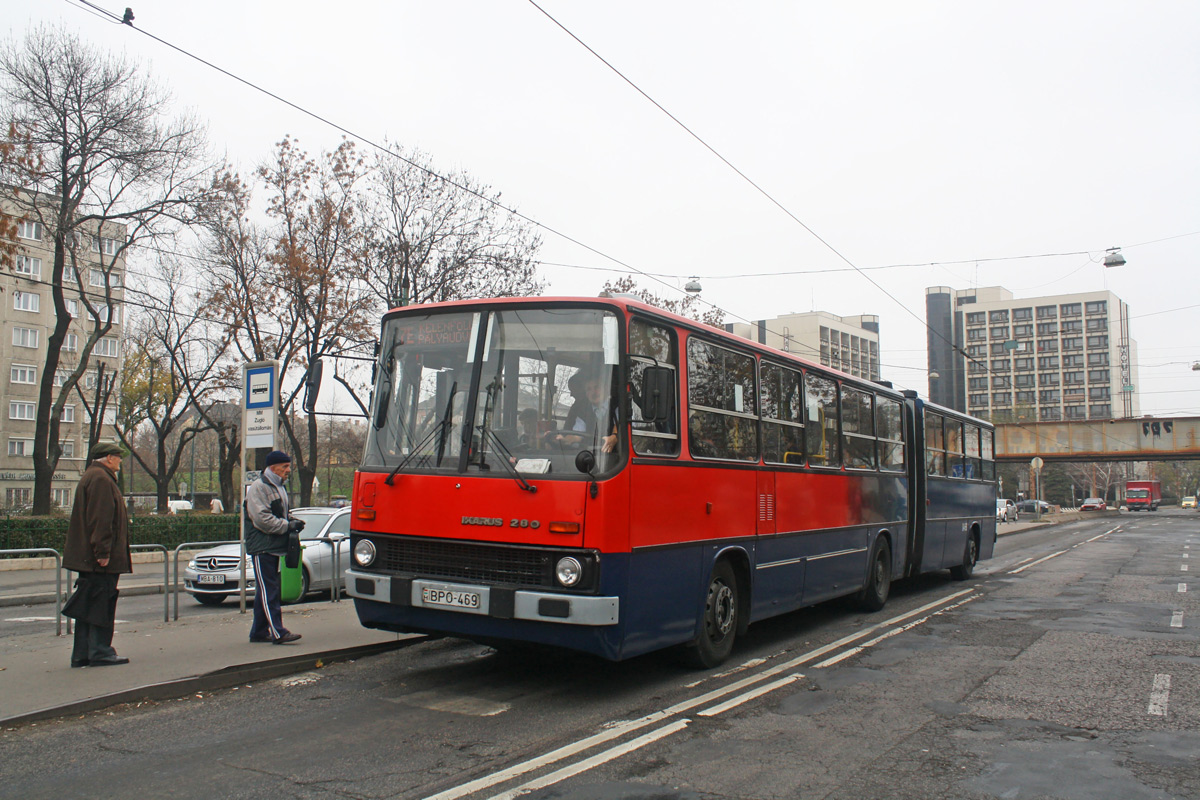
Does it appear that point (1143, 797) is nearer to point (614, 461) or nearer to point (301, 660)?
point (614, 461)

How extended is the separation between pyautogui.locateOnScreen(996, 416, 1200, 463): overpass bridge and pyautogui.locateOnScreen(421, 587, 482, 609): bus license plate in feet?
181

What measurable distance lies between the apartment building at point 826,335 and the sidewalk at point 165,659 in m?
69.7

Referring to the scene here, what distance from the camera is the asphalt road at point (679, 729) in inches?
203

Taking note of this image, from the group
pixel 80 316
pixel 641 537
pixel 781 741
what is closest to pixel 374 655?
pixel 641 537

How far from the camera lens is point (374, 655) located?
9.18 m

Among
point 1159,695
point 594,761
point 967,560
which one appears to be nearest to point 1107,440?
point 967,560

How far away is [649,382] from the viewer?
273 inches

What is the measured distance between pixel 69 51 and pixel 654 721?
28162 millimetres

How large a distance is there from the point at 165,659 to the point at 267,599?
1088 millimetres

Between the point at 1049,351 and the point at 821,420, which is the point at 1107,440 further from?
the point at 1049,351

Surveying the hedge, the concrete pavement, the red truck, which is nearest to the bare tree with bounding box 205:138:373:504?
the hedge

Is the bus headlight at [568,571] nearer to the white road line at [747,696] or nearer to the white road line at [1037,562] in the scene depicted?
the white road line at [747,696]

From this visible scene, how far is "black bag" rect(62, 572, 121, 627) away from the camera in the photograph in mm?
7875

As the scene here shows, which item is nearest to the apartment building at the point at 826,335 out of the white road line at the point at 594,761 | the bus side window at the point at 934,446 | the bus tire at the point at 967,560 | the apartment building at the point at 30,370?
the apartment building at the point at 30,370
